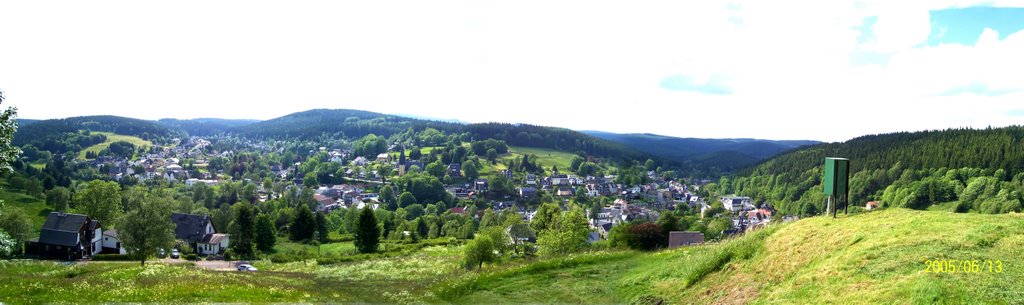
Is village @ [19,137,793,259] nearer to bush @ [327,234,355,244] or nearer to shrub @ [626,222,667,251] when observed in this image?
bush @ [327,234,355,244]

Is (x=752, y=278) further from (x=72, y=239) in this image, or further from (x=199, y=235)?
(x=199, y=235)

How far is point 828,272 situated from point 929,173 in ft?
423

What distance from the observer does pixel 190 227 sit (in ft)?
227

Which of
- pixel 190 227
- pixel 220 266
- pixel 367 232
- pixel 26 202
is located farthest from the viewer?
pixel 26 202

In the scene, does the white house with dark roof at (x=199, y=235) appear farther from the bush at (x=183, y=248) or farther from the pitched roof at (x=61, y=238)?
the pitched roof at (x=61, y=238)

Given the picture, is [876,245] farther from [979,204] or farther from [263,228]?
[979,204]

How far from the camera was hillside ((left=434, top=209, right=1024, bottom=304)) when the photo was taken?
1107 centimetres

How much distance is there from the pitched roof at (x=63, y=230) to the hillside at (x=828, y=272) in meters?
52.9

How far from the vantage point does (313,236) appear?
75188 millimetres

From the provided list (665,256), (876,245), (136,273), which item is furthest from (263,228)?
(876,245)

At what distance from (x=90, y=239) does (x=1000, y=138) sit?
6168 inches
